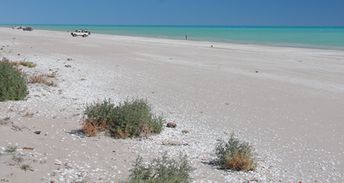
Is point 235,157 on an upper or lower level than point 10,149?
lower

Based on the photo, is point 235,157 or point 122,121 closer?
point 235,157

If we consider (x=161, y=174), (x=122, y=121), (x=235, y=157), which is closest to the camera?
(x=161, y=174)

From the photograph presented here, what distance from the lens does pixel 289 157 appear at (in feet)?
27.3

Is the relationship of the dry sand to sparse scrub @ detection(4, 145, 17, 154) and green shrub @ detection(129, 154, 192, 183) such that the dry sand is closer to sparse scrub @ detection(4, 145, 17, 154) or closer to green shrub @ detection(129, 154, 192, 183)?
sparse scrub @ detection(4, 145, 17, 154)

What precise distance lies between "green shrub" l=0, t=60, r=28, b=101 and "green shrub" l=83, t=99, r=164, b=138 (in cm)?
272

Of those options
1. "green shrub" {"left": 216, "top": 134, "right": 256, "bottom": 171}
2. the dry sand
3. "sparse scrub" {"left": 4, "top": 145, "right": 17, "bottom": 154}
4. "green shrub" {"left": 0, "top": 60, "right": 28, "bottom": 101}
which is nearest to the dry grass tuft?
the dry sand

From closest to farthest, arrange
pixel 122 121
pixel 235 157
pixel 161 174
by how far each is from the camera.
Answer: pixel 161 174
pixel 235 157
pixel 122 121

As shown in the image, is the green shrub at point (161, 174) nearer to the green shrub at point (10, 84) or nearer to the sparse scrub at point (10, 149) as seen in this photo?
the sparse scrub at point (10, 149)

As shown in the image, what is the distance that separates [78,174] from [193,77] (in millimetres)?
12306

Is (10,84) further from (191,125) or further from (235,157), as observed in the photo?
(235,157)

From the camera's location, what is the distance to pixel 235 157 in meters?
7.46

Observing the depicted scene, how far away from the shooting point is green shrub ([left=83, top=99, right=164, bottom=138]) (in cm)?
892

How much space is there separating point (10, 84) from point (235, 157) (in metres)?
5.86

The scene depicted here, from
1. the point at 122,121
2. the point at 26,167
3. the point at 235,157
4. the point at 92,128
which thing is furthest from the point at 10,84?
the point at 235,157
